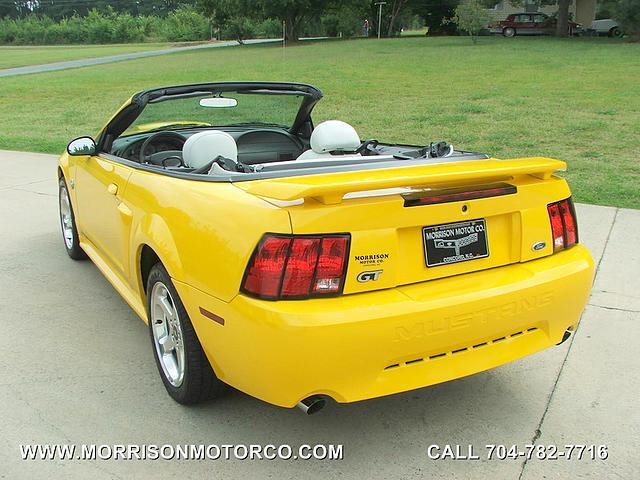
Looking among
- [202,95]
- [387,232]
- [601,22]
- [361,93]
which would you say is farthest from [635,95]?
[601,22]

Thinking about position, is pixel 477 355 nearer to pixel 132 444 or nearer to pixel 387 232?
pixel 387 232

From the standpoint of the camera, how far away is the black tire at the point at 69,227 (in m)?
5.04

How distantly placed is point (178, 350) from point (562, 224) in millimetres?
1867

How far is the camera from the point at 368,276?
2424 mm

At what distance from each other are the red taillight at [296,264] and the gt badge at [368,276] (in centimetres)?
8

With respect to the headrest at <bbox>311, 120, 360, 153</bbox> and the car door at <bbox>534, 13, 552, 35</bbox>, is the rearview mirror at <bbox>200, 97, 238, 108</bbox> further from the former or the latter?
the car door at <bbox>534, 13, 552, 35</bbox>

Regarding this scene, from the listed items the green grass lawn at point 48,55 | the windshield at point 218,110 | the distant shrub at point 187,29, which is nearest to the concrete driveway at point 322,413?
the windshield at point 218,110

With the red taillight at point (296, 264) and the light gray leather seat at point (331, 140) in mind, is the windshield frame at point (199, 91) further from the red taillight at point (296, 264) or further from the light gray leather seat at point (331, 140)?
the red taillight at point (296, 264)

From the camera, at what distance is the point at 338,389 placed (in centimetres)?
242

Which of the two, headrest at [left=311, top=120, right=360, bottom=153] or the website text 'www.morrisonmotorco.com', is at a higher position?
headrest at [left=311, top=120, right=360, bottom=153]

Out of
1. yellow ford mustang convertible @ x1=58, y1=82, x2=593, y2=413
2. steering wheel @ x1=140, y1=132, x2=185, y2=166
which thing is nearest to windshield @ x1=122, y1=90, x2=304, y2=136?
steering wheel @ x1=140, y1=132, x2=185, y2=166

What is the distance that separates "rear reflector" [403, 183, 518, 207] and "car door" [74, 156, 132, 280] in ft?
5.16

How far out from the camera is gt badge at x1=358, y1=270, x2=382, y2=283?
2.41 meters

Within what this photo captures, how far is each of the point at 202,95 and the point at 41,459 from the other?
239 cm
